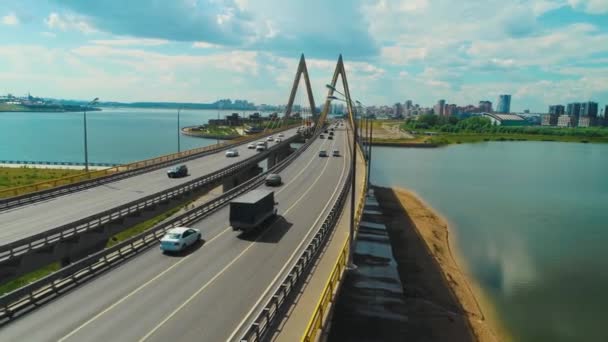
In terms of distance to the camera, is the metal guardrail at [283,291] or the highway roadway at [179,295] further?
the highway roadway at [179,295]

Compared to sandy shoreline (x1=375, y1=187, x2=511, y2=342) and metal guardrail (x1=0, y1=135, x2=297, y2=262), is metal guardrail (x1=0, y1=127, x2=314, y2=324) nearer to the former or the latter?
metal guardrail (x1=0, y1=135, x2=297, y2=262)

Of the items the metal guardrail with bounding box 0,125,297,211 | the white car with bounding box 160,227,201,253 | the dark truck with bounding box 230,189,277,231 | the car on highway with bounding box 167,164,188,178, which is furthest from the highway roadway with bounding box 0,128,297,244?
the dark truck with bounding box 230,189,277,231

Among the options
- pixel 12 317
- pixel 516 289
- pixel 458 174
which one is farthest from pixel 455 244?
pixel 458 174

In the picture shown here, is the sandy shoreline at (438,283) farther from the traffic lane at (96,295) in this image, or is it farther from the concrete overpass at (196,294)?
the traffic lane at (96,295)

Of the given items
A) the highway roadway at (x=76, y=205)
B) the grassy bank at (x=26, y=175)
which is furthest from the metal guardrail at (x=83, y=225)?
the grassy bank at (x=26, y=175)

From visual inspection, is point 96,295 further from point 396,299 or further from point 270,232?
point 396,299

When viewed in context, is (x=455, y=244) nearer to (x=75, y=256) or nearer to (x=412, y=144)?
(x=75, y=256)
